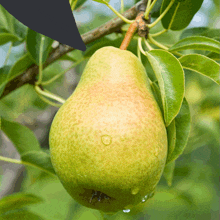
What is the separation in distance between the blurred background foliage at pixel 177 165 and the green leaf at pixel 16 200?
0.45 m

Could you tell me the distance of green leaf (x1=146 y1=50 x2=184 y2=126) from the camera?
0.70m

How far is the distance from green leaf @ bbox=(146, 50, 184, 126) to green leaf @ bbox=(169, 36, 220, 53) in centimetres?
13

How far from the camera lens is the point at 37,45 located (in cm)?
109

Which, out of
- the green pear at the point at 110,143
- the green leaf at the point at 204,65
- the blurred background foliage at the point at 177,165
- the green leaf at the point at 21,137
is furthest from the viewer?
the blurred background foliage at the point at 177,165

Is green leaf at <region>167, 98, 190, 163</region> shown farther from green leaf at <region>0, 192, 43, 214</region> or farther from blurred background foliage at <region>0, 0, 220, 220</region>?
blurred background foliage at <region>0, 0, 220, 220</region>

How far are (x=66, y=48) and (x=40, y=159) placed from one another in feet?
1.41

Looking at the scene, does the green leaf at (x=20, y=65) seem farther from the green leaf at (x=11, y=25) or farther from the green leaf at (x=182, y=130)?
the green leaf at (x=182, y=130)

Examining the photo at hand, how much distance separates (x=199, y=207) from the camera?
214 centimetres

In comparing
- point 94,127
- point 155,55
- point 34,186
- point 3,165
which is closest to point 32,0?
point 94,127

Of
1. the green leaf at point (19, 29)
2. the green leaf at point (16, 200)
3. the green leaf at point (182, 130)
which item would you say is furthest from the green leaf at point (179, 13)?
the green leaf at point (16, 200)

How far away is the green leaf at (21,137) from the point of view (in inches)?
43.8

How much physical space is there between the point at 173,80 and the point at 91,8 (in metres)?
1.73

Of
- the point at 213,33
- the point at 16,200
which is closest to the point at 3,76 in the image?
the point at 16,200

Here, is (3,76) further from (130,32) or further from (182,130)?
(182,130)
